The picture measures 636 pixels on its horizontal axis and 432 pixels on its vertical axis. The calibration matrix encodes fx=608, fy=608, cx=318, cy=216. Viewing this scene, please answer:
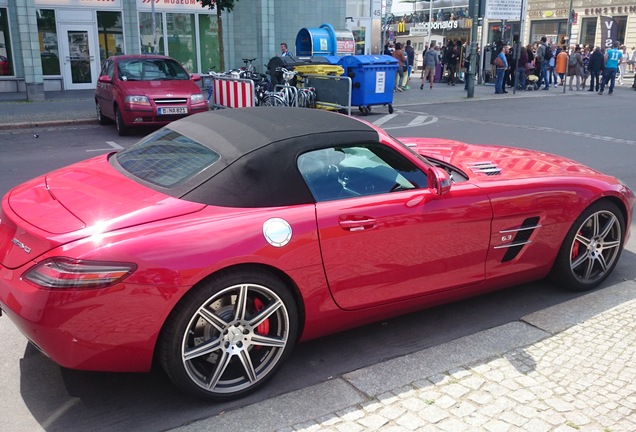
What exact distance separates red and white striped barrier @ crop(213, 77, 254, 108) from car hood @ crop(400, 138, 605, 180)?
8877 mm

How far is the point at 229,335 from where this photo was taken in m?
3.04

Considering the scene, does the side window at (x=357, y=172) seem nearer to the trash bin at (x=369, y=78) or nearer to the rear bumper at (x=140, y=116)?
the rear bumper at (x=140, y=116)

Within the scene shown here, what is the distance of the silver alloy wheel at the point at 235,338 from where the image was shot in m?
2.96

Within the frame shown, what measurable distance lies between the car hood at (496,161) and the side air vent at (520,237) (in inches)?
12.9

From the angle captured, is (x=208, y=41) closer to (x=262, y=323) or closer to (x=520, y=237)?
(x=520, y=237)

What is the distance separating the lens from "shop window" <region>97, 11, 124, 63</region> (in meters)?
21.5

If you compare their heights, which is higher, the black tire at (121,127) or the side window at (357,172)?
the side window at (357,172)

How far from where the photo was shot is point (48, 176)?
3.70m

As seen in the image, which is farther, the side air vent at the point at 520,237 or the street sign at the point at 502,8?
the street sign at the point at 502,8

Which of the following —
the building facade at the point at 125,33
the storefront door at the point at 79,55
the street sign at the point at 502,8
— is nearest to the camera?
the building facade at the point at 125,33

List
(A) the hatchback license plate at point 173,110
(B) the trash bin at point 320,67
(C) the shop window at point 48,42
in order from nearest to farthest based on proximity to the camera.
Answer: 1. (A) the hatchback license plate at point 173,110
2. (B) the trash bin at point 320,67
3. (C) the shop window at point 48,42

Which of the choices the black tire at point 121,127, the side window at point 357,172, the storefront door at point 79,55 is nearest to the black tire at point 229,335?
the side window at point 357,172

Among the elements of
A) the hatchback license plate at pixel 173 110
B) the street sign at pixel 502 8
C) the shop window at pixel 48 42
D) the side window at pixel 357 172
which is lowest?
the hatchback license plate at pixel 173 110

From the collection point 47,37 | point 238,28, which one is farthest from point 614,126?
point 47,37
